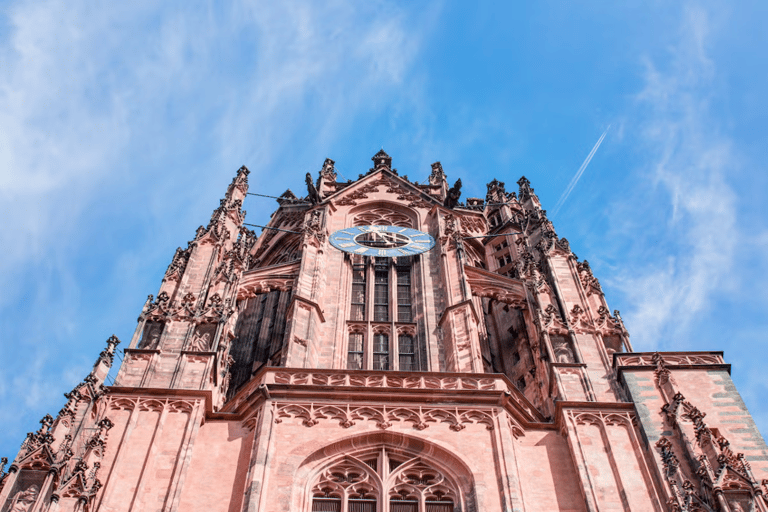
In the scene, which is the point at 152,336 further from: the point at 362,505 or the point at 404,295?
the point at 404,295

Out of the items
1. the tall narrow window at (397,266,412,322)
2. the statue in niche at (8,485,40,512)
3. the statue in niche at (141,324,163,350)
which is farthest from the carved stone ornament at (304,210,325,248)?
the statue in niche at (8,485,40,512)

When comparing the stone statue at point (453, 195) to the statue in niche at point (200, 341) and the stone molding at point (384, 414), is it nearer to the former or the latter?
the statue in niche at point (200, 341)

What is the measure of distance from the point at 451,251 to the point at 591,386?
952 centimetres

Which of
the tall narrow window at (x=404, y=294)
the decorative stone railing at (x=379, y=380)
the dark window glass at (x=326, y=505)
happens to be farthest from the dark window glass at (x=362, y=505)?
the tall narrow window at (x=404, y=294)

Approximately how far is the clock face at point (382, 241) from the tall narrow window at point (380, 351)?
4578mm

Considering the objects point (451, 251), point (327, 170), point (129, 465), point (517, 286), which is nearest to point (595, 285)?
point (517, 286)

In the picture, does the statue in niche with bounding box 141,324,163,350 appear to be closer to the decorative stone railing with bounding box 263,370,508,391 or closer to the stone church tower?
the stone church tower

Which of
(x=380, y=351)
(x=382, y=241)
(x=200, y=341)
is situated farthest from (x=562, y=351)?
(x=382, y=241)

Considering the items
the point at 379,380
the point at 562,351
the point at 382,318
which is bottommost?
the point at 379,380

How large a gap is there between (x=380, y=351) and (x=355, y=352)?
693 millimetres

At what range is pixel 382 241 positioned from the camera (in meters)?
32.3

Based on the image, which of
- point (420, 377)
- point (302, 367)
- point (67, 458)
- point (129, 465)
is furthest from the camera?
point (302, 367)

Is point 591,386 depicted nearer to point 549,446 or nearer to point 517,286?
point 549,446

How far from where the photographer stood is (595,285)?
27000mm
